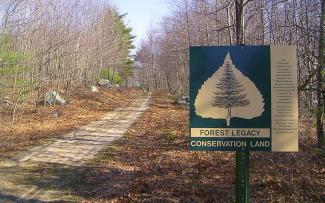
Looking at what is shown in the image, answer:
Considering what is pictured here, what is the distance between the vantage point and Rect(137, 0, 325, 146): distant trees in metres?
9.66

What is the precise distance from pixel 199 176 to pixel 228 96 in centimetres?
455

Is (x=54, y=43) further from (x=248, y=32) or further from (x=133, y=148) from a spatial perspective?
(x=133, y=148)

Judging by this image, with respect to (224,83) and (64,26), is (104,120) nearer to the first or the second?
(64,26)

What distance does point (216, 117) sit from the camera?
4977 mm

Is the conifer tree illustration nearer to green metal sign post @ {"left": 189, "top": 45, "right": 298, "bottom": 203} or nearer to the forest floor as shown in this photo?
green metal sign post @ {"left": 189, "top": 45, "right": 298, "bottom": 203}

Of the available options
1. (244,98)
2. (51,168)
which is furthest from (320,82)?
(51,168)

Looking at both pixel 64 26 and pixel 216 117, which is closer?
pixel 216 117

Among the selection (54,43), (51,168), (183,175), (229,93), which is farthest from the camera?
(54,43)

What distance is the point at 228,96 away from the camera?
197 inches

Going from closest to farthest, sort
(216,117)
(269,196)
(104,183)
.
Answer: (216,117) < (269,196) < (104,183)

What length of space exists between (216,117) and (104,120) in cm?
1868

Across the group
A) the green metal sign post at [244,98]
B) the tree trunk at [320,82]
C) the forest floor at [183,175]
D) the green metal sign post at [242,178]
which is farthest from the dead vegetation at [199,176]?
the green metal sign post at [244,98]

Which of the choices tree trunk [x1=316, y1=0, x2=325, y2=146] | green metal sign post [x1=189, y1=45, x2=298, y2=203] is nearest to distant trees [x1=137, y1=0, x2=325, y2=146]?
tree trunk [x1=316, y1=0, x2=325, y2=146]

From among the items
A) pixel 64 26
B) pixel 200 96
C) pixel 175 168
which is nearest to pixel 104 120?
pixel 64 26
